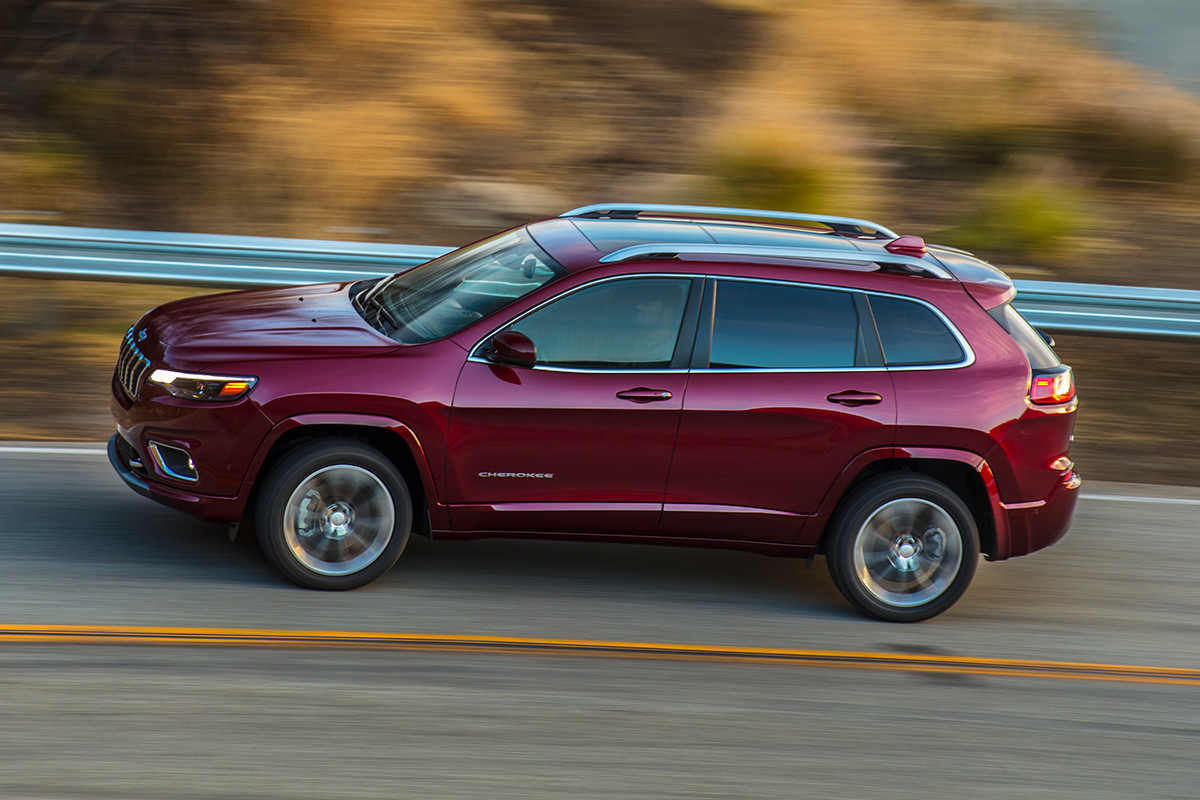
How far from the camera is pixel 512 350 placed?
598 cm

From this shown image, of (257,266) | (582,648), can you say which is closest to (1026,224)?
(257,266)

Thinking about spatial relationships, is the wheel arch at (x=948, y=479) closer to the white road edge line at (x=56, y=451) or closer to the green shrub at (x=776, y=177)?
the white road edge line at (x=56, y=451)

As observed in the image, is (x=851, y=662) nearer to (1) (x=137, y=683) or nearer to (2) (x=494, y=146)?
(1) (x=137, y=683)

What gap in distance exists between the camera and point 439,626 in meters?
5.95

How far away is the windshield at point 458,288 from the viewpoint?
20.6 feet

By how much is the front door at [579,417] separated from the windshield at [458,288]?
0.27 m

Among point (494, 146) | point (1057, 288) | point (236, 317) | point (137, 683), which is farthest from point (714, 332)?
point (494, 146)

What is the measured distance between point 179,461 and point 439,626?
1.41 metres

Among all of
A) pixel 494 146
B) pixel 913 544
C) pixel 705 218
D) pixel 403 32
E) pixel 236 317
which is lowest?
pixel 913 544

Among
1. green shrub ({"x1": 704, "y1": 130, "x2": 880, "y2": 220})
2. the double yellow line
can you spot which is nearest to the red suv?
the double yellow line

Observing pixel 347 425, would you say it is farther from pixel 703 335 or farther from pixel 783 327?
pixel 783 327

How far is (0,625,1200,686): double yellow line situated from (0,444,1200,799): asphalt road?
5 cm

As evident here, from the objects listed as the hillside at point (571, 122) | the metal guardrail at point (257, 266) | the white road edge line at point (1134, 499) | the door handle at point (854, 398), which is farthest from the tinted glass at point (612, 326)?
the hillside at point (571, 122)

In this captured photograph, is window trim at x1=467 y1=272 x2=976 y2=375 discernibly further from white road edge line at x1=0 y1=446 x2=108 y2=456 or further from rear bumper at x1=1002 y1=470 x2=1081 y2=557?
white road edge line at x1=0 y1=446 x2=108 y2=456
